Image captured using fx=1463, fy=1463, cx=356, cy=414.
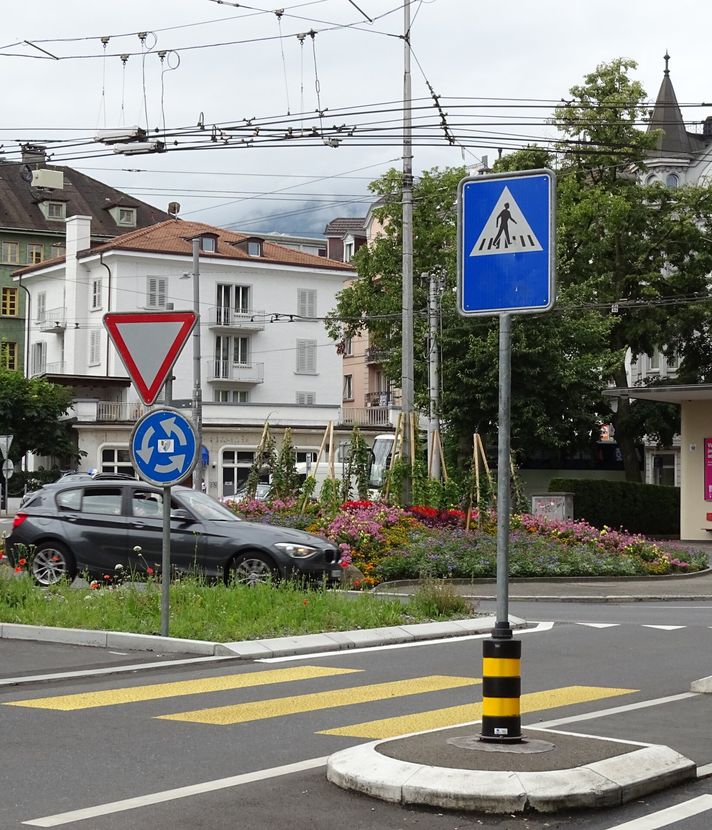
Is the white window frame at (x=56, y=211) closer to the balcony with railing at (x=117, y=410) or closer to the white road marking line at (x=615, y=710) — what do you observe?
the balcony with railing at (x=117, y=410)

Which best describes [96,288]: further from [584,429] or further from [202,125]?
[202,125]

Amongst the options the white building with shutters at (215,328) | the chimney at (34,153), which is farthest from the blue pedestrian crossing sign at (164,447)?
the white building with shutters at (215,328)

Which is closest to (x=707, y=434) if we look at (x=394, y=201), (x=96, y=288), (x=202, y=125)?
(x=394, y=201)

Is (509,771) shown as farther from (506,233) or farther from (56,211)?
(56,211)

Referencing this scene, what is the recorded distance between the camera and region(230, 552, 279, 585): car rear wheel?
18859mm

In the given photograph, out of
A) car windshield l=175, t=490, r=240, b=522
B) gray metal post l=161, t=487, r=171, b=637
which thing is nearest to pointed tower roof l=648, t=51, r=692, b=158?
→ car windshield l=175, t=490, r=240, b=522

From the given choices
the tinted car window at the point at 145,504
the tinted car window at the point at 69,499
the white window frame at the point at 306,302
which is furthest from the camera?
the white window frame at the point at 306,302

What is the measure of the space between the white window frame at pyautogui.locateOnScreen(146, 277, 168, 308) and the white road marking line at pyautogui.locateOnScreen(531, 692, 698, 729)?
2551 inches

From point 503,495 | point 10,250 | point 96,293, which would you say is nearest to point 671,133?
point 96,293

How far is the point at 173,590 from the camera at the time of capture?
1548 centimetres

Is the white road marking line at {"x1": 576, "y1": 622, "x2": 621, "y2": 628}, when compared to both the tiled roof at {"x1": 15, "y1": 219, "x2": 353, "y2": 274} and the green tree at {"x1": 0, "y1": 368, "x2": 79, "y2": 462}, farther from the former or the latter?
the tiled roof at {"x1": 15, "y1": 219, "x2": 353, "y2": 274}

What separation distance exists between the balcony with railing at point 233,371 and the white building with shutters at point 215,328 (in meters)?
0.05

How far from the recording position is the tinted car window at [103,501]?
65.8 ft

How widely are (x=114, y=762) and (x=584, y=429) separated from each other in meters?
41.0
